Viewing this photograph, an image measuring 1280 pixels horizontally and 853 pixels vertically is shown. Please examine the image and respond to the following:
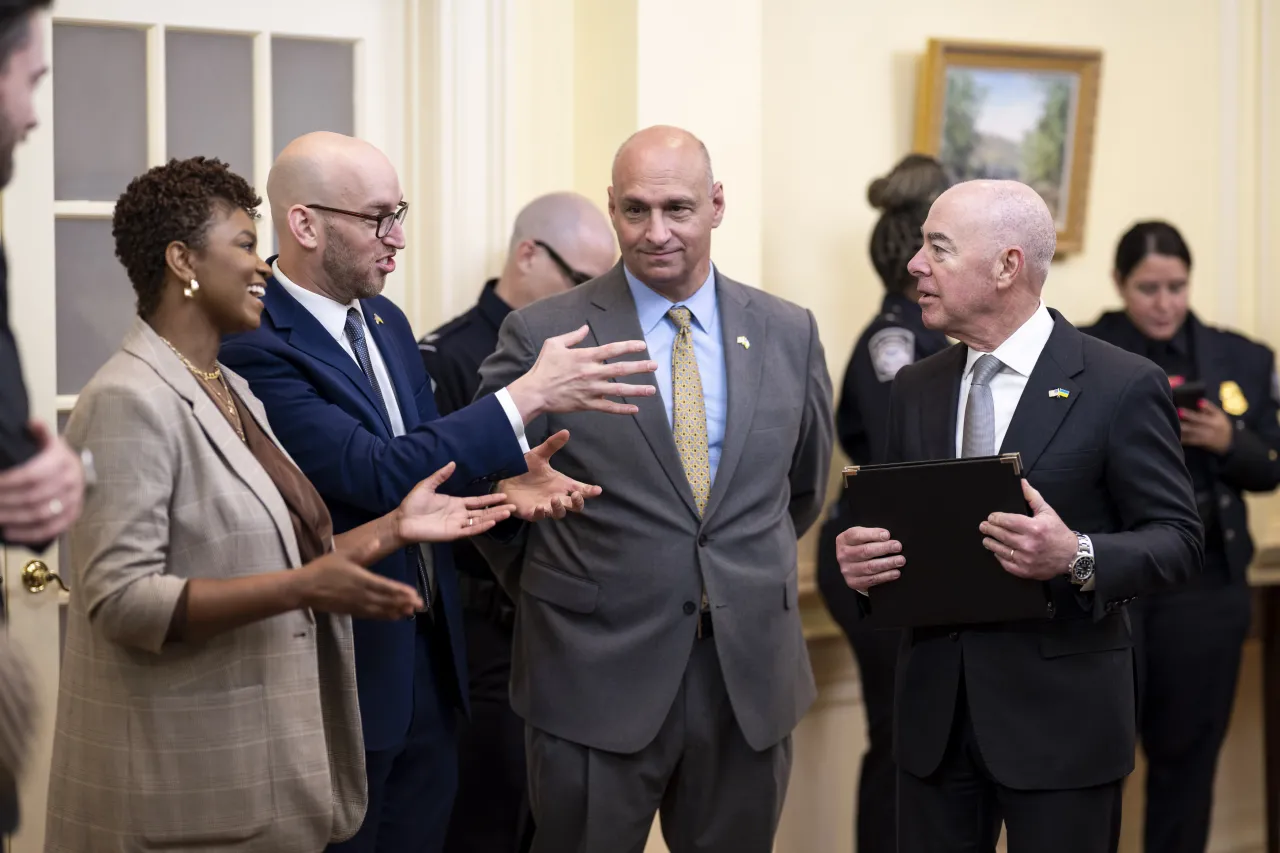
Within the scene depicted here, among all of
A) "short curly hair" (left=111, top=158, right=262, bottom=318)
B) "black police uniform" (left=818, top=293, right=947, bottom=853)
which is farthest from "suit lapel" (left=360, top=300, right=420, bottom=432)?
"black police uniform" (left=818, top=293, right=947, bottom=853)

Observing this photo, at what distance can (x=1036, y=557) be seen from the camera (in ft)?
8.18

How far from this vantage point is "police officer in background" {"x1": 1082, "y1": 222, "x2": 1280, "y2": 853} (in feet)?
13.8

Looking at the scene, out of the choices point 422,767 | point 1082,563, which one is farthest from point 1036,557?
point 422,767

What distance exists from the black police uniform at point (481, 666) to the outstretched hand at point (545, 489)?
77 cm

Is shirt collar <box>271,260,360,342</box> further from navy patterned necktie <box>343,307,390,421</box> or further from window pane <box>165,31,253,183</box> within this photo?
window pane <box>165,31,253,183</box>

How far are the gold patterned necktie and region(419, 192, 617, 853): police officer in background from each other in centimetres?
81

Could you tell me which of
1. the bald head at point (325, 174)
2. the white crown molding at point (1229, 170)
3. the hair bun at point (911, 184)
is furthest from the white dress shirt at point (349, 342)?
the white crown molding at point (1229, 170)

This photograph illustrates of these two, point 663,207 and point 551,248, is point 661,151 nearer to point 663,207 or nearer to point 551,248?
point 663,207

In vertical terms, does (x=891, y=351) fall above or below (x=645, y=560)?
above

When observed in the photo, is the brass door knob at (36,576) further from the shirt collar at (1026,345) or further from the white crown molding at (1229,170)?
the white crown molding at (1229,170)

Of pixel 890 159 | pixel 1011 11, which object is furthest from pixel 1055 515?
pixel 1011 11

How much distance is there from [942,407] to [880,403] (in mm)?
1242

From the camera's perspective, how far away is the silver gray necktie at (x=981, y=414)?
107 inches

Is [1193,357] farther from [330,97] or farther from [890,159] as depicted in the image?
[330,97]
